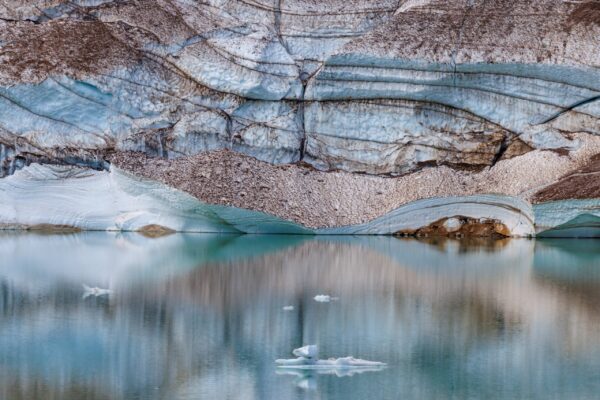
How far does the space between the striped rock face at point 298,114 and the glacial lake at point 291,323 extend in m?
2.86

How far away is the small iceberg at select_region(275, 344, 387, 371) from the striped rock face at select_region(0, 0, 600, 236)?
9.17 m

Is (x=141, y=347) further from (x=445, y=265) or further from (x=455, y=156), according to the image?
(x=455, y=156)

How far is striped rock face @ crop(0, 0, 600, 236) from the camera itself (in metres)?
15.8

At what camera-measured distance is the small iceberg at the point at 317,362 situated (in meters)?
6.27

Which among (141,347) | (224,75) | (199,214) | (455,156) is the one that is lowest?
→ (141,347)

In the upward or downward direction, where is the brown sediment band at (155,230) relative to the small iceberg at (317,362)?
upward

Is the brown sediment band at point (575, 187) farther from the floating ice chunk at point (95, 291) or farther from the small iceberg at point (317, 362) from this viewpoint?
the small iceberg at point (317, 362)

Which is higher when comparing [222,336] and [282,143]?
[282,143]

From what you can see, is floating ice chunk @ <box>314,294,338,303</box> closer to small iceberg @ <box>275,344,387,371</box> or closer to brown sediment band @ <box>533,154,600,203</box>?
small iceberg @ <box>275,344,387,371</box>

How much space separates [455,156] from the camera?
659 inches

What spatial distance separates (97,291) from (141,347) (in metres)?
2.37

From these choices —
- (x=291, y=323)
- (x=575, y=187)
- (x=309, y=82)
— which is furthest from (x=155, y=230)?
(x=291, y=323)

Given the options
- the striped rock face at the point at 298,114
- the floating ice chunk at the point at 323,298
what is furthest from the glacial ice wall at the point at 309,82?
the floating ice chunk at the point at 323,298

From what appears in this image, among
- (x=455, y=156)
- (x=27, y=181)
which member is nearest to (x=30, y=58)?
(x=27, y=181)
